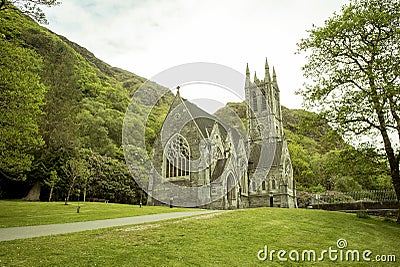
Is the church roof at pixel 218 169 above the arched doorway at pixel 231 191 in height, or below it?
above

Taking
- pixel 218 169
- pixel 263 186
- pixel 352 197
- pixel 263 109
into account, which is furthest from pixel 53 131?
pixel 352 197

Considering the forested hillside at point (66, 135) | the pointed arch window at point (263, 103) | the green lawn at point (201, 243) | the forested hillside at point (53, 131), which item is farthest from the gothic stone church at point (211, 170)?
the green lawn at point (201, 243)

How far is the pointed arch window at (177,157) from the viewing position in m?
33.7

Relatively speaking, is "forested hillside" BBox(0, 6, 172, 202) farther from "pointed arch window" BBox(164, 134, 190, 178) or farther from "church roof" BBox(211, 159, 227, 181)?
"church roof" BBox(211, 159, 227, 181)

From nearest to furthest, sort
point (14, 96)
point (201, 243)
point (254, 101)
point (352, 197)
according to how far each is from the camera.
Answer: point (201, 243)
point (14, 96)
point (352, 197)
point (254, 101)

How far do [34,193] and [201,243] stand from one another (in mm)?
30783

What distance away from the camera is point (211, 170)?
111 ft

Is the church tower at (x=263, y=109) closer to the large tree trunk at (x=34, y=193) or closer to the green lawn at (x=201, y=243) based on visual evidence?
the large tree trunk at (x=34, y=193)

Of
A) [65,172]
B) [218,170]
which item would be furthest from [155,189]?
[65,172]

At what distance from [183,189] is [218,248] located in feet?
69.7

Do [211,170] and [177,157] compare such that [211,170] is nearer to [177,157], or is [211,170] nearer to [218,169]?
[218,169]

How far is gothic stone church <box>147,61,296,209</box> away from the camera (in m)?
32.3

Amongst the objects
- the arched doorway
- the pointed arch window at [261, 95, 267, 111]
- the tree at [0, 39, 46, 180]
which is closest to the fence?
the arched doorway

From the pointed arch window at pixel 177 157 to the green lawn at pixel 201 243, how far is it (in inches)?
665
